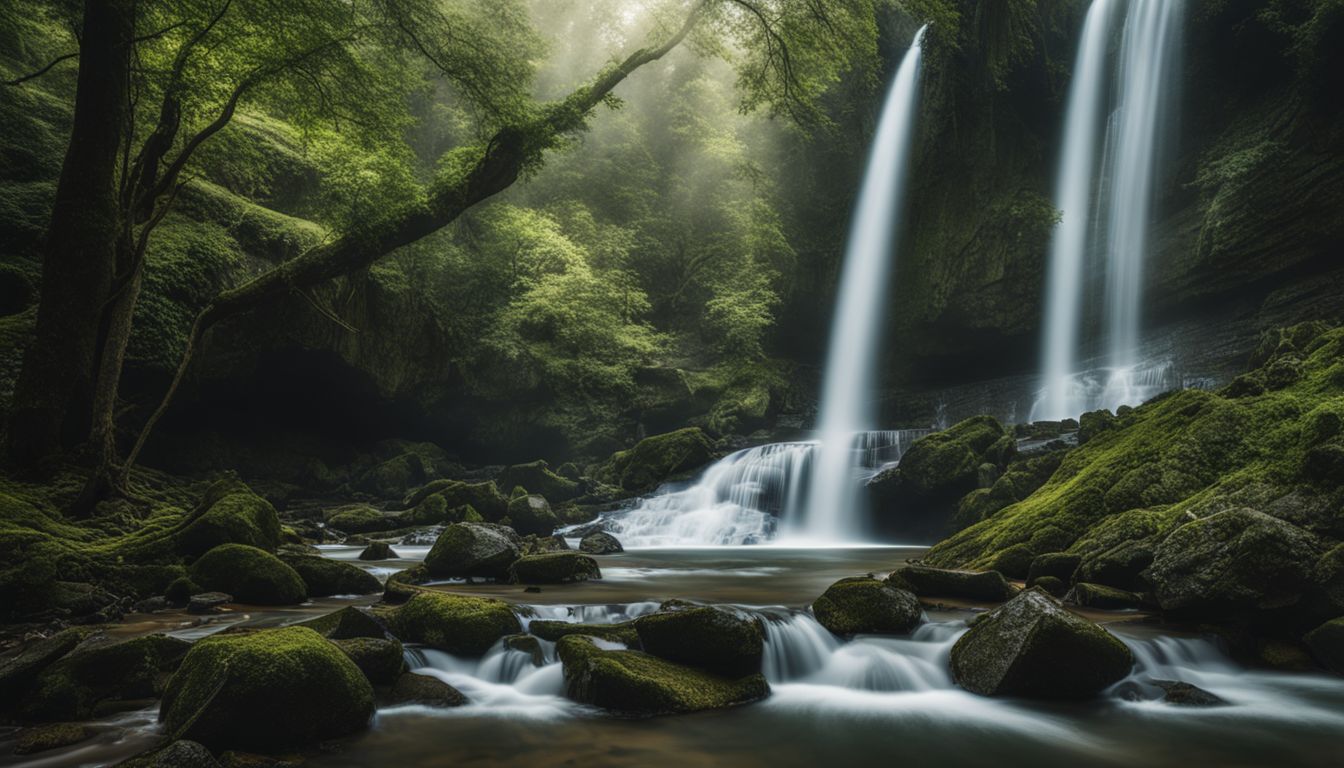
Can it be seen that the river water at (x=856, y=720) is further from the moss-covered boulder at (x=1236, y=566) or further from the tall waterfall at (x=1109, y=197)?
the tall waterfall at (x=1109, y=197)

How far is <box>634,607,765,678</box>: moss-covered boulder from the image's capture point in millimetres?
4461

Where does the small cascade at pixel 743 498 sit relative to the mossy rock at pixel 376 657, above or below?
above

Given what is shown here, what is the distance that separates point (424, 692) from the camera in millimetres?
4270

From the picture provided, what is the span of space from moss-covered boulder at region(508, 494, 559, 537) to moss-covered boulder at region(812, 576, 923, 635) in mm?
9479

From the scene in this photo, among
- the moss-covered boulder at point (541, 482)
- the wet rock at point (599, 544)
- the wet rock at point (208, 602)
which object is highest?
the moss-covered boulder at point (541, 482)

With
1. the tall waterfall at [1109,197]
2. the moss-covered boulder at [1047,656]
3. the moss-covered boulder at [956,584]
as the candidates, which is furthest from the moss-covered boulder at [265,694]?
the tall waterfall at [1109,197]

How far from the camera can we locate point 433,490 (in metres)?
15.9

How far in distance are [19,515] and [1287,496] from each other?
35.9 ft

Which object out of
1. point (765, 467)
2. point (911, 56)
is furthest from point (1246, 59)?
point (765, 467)

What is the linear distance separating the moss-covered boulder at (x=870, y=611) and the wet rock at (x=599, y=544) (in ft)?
23.9

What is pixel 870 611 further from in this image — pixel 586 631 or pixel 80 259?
pixel 80 259

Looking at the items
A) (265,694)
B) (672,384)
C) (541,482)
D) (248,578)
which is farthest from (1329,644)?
(672,384)

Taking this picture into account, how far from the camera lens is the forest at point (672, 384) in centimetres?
417

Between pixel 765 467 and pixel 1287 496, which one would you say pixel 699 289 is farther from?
pixel 1287 496
